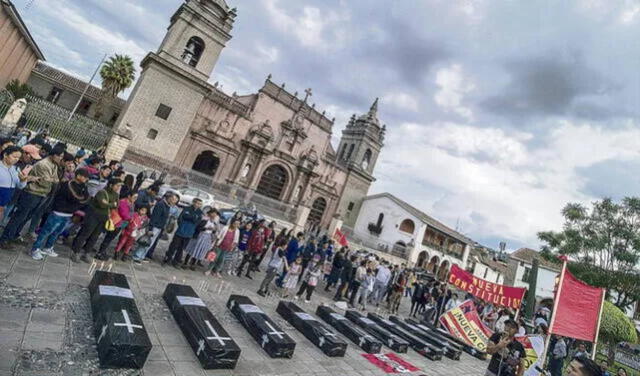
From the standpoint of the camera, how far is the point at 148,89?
881 inches

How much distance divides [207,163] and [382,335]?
22372 millimetres

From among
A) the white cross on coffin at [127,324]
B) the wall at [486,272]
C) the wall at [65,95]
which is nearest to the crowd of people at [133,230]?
the white cross on coffin at [127,324]

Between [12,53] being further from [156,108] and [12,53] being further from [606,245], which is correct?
[606,245]

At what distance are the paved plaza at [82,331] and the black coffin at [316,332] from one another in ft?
0.45

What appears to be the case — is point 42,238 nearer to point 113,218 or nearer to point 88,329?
point 113,218

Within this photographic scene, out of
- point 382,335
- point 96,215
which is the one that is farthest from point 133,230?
point 382,335

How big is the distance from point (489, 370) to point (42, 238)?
9214 millimetres

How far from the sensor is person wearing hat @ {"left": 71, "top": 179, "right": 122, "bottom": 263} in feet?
22.5

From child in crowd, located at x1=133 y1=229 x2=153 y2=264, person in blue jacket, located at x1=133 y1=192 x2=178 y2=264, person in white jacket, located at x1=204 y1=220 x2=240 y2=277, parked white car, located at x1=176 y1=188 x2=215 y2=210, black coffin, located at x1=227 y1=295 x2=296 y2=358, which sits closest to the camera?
black coffin, located at x1=227 y1=295 x2=296 y2=358

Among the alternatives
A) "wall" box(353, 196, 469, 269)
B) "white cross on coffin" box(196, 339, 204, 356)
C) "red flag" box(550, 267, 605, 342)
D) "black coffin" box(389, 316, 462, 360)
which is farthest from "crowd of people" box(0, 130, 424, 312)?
"wall" box(353, 196, 469, 269)

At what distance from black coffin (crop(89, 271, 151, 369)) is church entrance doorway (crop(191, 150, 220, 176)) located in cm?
2252

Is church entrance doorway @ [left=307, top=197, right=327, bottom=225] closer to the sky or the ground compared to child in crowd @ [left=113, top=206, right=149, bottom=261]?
closer to the sky

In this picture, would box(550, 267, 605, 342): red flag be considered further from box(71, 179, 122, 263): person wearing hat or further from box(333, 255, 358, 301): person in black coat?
box(71, 179, 122, 263): person wearing hat

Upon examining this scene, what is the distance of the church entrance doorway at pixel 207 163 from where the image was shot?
2655 cm
